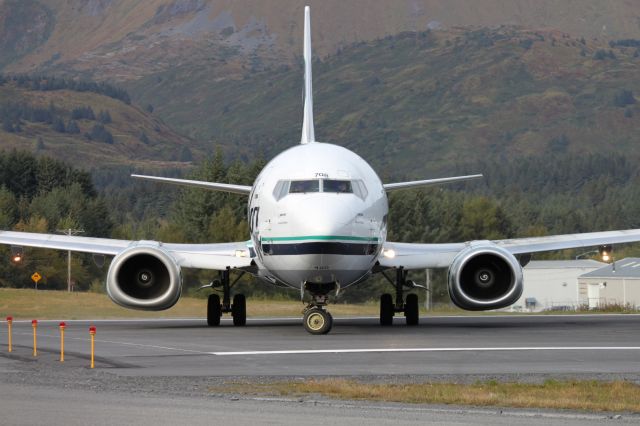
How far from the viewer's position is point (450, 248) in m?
37.4

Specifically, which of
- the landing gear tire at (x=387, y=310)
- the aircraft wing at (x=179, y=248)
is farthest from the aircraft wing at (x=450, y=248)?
the aircraft wing at (x=179, y=248)

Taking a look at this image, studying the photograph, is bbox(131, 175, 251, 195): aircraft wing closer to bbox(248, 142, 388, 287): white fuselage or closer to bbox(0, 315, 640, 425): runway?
bbox(248, 142, 388, 287): white fuselage

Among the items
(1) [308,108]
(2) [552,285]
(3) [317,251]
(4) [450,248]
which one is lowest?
(2) [552,285]

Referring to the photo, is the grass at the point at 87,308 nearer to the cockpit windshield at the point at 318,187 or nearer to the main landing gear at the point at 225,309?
the main landing gear at the point at 225,309

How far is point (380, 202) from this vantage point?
34844 millimetres

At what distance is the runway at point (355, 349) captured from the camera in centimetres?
Result: 2438

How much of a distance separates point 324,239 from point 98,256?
9.64 m

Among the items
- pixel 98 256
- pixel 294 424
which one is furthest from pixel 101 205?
pixel 294 424

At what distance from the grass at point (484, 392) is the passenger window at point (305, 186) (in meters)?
11.1

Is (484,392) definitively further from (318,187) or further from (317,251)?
(318,187)

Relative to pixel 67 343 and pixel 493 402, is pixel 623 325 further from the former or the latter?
pixel 493 402

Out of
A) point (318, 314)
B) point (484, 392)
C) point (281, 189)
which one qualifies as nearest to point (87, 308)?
point (318, 314)

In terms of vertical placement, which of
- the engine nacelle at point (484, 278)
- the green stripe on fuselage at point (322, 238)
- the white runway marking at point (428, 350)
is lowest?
the white runway marking at point (428, 350)

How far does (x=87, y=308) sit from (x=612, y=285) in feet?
223
